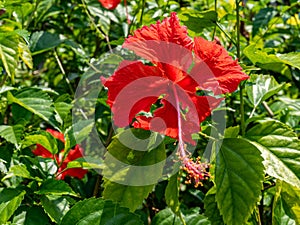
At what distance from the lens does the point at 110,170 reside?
0.94m

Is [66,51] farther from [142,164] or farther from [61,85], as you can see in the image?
[142,164]

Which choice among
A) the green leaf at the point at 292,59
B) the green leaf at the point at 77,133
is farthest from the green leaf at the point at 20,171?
the green leaf at the point at 292,59

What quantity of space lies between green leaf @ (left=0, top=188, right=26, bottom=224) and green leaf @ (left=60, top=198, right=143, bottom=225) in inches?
5.6

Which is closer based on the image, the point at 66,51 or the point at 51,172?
the point at 51,172

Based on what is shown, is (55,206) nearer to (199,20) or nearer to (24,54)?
(24,54)

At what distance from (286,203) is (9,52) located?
74cm

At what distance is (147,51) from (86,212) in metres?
0.35

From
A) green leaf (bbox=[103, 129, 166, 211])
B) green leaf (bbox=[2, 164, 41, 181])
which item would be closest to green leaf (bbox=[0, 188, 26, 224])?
green leaf (bbox=[2, 164, 41, 181])

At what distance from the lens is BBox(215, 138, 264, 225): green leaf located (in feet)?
2.87

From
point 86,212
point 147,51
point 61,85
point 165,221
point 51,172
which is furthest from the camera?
point 61,85

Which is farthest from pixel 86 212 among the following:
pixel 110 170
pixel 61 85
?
pixel 61 85

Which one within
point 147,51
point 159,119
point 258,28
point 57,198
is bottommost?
point 57,198

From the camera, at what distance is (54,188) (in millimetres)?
1113

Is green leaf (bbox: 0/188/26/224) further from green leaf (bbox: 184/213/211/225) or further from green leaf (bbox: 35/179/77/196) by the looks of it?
green leaf (bbox: 184/213/211/225)
